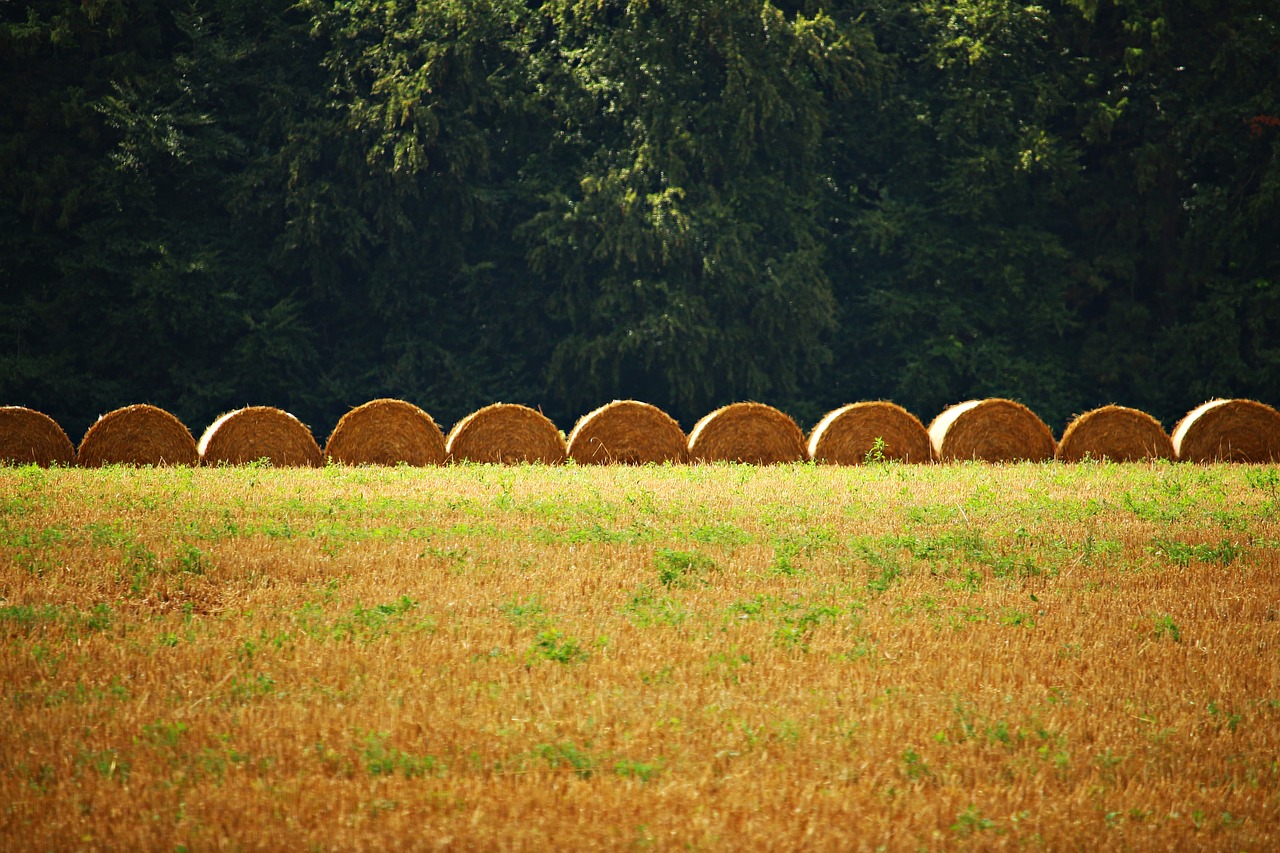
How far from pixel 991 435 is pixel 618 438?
228 inches

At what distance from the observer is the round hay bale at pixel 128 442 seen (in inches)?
787

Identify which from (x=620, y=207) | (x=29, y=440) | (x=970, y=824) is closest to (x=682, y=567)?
(x=970, y=824)

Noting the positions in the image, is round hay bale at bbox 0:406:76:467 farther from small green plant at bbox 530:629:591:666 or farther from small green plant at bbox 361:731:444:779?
small green plant at bbox 361:731:444:779

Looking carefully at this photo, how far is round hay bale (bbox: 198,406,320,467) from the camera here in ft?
66.3

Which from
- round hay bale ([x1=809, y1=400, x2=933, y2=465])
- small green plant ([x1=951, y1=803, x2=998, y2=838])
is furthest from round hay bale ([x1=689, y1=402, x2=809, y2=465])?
small green plant ([x1=951, y1=803, x2=998, y2=838])

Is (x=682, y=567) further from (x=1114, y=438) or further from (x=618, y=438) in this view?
(x=1114, y=438)

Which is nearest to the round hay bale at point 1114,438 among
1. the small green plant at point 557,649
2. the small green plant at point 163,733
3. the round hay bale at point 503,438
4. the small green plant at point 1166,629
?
the round hay bale at point 503,438

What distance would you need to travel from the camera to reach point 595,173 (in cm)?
3219

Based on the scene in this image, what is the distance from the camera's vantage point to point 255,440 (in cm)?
2028

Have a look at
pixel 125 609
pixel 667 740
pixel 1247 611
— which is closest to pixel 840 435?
pixel 1247 611

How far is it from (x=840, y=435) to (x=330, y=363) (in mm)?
15688

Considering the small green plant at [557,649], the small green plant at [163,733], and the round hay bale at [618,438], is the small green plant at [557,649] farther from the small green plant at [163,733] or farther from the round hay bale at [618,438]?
the round hay bale at [618,438]

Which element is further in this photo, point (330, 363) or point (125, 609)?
point (330, 363)

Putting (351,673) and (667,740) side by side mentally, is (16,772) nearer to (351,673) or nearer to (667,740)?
(351,673)
